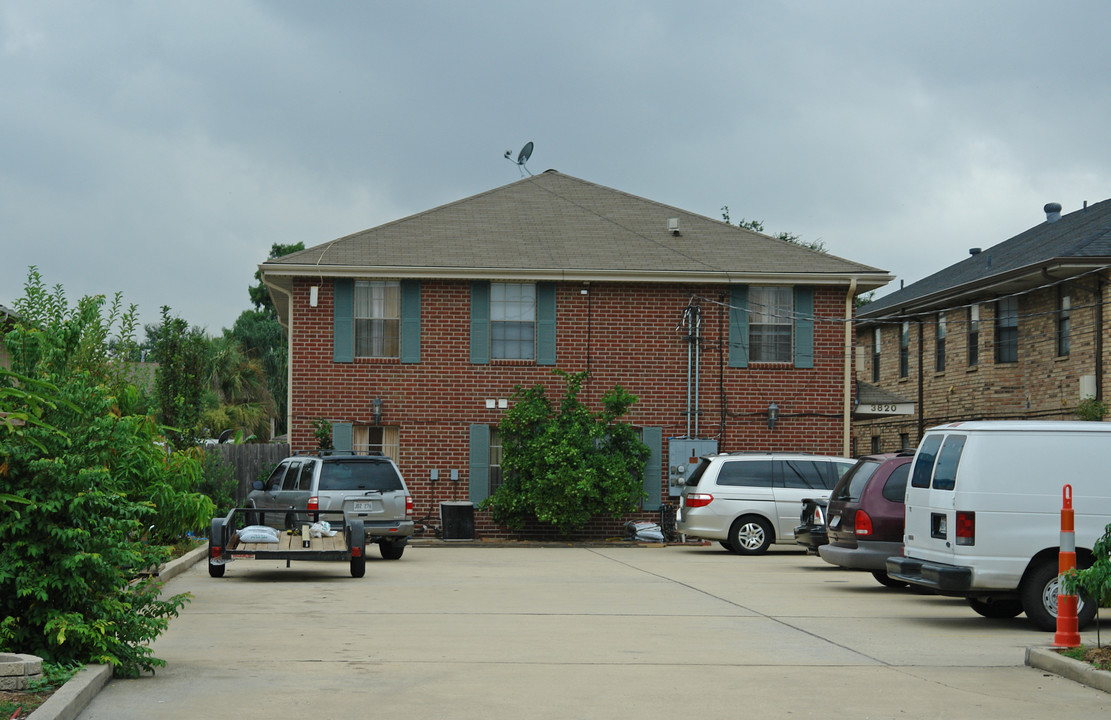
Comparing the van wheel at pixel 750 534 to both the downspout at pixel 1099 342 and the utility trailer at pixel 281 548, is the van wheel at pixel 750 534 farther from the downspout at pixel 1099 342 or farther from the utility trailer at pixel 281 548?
the downspout at pixel 1099 342

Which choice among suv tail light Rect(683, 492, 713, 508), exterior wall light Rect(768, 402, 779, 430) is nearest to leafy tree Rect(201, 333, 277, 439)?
exterior wall light Rect(768, 402, 779, 430)

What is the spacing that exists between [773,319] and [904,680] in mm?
20141

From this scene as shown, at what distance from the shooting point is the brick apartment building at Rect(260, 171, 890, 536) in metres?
28.0

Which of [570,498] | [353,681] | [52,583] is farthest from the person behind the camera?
[570,498]

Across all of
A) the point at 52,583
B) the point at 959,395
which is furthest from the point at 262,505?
the point at 959,395

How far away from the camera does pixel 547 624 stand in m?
12.5

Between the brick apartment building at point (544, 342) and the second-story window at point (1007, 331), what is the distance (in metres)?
5.33

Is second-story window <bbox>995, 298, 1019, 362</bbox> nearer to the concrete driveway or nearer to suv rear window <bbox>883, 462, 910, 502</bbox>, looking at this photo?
the concrete driveway

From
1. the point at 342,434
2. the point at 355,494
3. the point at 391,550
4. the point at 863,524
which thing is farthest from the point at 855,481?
the point at 342,434

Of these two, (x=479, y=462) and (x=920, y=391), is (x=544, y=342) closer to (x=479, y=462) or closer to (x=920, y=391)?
(x=479, y=462)

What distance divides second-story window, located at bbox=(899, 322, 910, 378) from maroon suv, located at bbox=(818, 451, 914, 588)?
2251cm

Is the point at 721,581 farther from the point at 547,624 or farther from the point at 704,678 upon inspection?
the point at 704,678

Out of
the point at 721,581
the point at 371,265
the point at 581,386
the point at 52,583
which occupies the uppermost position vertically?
the point at 371,265

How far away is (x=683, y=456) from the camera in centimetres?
2828
